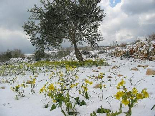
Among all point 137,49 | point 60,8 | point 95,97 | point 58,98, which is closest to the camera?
point 58,98

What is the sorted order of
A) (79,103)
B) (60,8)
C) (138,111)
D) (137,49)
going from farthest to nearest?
(137,49) → (60,8) → (79,103) → (138,111)

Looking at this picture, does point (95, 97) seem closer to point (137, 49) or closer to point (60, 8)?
point (60, 8)

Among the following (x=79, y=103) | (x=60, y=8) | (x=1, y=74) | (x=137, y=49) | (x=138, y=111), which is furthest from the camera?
(x=137, y=49)

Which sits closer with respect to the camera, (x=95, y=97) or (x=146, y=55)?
(x=95, y=97)

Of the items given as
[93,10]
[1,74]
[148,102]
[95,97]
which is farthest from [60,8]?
[148,102]

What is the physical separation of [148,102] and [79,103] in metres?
1.38

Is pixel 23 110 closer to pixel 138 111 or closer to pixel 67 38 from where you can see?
pixel 138 111

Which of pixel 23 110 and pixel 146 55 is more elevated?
pixel 146 55

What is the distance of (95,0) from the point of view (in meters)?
13.3

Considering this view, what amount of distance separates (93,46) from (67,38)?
226 centimetres

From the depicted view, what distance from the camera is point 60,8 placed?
12.9m

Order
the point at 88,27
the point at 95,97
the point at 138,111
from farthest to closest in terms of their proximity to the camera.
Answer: the point at 88,27 < the point at 95,97 < the point at 138,111

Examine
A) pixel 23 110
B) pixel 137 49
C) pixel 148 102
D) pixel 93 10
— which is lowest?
pixel 23 110

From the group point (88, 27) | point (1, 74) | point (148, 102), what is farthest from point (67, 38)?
point (148, 102)
